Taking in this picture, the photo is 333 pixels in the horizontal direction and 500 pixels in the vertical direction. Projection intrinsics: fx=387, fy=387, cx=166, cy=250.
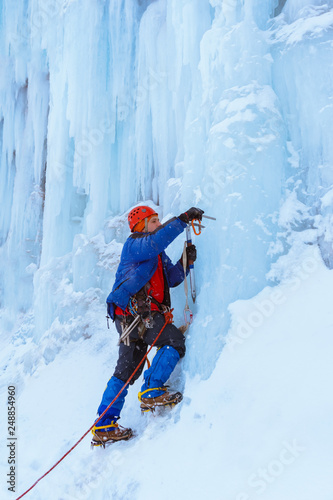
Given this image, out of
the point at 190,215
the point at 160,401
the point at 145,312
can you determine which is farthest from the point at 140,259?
the point at 160,401

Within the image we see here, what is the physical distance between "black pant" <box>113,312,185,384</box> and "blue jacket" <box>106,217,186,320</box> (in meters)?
0.27

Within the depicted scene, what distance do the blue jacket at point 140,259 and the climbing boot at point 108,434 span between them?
0.91 m

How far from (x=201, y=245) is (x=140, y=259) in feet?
2.19

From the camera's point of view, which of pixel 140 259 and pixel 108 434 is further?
pixel 140 259

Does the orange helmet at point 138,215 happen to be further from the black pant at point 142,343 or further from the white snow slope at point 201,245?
the black pant at point 142,343

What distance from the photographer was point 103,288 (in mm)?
5781

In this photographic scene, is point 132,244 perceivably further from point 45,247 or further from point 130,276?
point 45,247

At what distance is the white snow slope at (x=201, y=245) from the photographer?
2297 millimetres

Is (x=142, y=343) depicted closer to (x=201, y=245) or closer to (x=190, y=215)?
(x=201, y=245)

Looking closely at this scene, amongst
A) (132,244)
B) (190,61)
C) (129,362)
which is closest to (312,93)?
(190,61)

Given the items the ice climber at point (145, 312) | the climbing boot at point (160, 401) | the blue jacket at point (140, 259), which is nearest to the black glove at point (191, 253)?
the ice climber at point (145, 312)

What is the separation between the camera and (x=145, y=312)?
3.22 metres

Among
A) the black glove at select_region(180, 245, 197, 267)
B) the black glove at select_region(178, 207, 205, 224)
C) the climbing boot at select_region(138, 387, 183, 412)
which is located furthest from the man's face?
the climbing boot at select_region(138, 387, 183, 412)

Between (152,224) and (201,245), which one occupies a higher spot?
(152,224)
